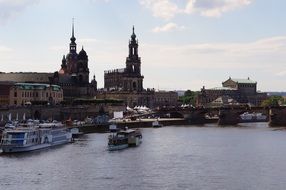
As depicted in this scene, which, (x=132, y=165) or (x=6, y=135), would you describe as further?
(x=6, y=135)

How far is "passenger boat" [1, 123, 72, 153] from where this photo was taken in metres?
71.5

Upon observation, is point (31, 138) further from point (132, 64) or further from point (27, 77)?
point (132, 64)

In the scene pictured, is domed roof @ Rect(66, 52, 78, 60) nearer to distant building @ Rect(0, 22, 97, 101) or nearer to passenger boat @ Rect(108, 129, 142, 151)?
distant building @ Rect(0, 22, 97, 101)

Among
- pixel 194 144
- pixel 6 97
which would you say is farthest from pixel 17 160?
pixel 6 97

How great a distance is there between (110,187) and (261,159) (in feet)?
75.1

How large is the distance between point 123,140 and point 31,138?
38.1 feet

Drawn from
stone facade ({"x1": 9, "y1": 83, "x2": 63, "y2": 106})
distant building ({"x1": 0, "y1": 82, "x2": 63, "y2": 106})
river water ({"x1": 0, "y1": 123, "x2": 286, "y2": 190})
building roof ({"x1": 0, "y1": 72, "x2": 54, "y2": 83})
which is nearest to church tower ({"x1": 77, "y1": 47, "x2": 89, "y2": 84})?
building roof ({"x1": 0, "y1": 72, "x2": 54, "y2": 83})

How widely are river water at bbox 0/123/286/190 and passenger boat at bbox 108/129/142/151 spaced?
1170 millimetres

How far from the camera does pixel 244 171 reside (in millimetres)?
58969

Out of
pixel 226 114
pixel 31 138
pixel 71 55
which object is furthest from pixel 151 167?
pixel 71 55

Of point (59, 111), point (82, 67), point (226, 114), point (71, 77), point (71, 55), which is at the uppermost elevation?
point (71, 55)

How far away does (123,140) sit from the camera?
8081cm

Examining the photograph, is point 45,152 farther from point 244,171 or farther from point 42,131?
point 244,171

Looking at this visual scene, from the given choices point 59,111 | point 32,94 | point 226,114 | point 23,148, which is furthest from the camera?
point 226,114
